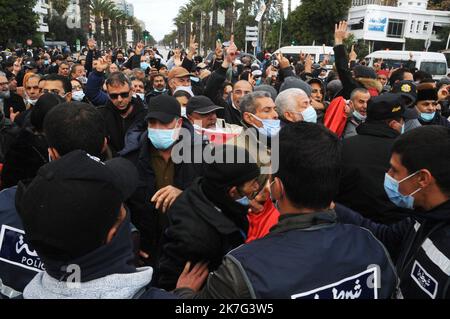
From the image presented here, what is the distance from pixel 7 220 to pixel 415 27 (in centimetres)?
6739

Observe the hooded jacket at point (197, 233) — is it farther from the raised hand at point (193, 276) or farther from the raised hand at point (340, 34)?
the raised hand at point (340, 34)

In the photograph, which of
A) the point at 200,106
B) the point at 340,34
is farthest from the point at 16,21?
the point at 200,106

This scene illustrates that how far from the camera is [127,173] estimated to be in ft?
5.90

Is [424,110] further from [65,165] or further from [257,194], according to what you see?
[65,165]

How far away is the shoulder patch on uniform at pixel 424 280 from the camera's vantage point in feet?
5.40

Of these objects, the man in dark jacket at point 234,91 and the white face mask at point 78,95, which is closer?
the man in dark jacket at point 234,91

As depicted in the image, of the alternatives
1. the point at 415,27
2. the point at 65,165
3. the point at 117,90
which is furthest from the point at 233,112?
the point at 415,27

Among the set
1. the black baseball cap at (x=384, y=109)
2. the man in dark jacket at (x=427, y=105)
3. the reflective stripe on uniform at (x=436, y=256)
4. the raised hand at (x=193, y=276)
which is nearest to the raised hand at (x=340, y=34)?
the man in dark jacket at (x=427, y=105)

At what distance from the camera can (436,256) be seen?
1.66 m

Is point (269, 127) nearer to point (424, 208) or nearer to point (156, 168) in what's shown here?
point (156, 168)

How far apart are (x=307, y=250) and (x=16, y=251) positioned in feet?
4.41

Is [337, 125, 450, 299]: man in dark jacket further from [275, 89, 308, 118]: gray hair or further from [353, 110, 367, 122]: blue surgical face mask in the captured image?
[353, 110, 367, 122]: blue surgical face mask

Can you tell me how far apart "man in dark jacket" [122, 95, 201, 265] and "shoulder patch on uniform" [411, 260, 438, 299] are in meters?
1.74
